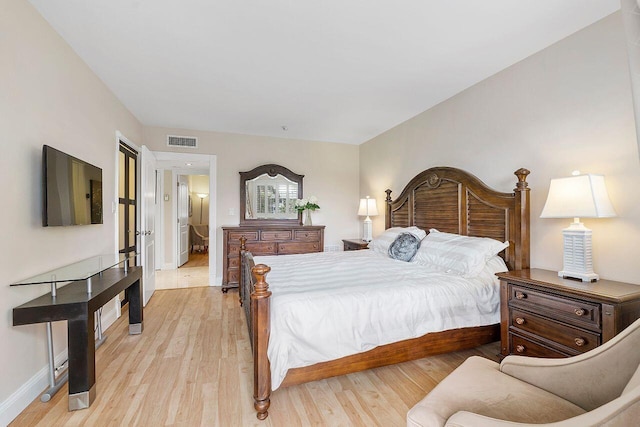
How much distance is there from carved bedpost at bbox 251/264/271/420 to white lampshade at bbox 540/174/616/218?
77.3 inches

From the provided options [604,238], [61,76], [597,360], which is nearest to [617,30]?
[604,238]

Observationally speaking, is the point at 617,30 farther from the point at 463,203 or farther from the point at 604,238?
the point at 463,203

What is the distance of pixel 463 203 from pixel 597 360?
78.5 inches

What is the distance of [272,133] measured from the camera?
15.6 feet

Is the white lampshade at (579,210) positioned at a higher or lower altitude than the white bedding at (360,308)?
higher

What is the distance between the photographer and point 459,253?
253 centimetres

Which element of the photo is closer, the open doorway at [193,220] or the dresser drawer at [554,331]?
the dresser drawer at [554,331]

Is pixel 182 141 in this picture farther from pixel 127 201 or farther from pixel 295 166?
pixel 295 166

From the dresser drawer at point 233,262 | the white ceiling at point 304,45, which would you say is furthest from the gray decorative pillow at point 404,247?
the dresser drawer at point 233,262

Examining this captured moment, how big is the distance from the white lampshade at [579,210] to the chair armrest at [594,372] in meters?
0.92

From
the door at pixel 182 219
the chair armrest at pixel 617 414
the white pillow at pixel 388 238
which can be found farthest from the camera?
the door at pixel 182 219

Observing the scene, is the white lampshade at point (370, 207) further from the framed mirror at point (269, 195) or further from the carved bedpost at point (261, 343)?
the carved bedpost at point (261, 343)

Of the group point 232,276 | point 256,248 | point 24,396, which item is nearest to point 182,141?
point 256,248

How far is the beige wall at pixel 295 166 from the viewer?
470 centimetres
